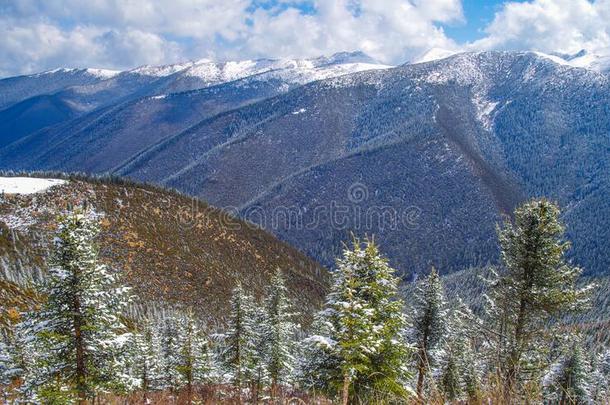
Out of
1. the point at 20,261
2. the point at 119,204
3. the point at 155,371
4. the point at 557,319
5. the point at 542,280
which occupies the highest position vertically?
the point at 119,204

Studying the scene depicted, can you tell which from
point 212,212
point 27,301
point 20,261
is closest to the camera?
point 27,301

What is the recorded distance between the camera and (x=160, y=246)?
429ft

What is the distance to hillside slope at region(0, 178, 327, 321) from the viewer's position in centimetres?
11256

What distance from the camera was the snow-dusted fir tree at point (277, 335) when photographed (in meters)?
31.0

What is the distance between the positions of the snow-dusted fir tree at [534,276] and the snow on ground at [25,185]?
139 metres

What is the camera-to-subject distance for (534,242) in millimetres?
17125

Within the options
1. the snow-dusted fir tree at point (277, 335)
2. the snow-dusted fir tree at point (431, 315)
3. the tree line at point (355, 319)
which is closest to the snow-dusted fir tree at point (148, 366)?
the snow-dusted fir tree at point (277, 335)

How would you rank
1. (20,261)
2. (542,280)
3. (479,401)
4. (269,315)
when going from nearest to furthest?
(479,401)
(542,280)
(269,315)
(20,261)

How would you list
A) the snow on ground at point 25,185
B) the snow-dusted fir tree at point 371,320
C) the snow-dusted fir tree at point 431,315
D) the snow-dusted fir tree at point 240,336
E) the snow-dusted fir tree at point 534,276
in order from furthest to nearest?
the snow on ground at point 25,185 < the snow-dusted fir tree at point 240,336 < the snow-dusted fir tree at point 431,315 < the snow-dusted fir tree at point 534,276 < the snow-dusted fir tree at point 371,320

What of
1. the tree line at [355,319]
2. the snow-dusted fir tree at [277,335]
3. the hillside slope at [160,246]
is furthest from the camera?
the hillside slope at [160,246]

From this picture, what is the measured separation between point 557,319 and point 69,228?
62.3 ft

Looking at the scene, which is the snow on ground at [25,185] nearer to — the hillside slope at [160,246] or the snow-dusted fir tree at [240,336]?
the hillside slope at [160,246]

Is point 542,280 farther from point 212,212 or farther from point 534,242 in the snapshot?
point 212,212

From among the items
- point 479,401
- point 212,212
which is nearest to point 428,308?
point 479,401
